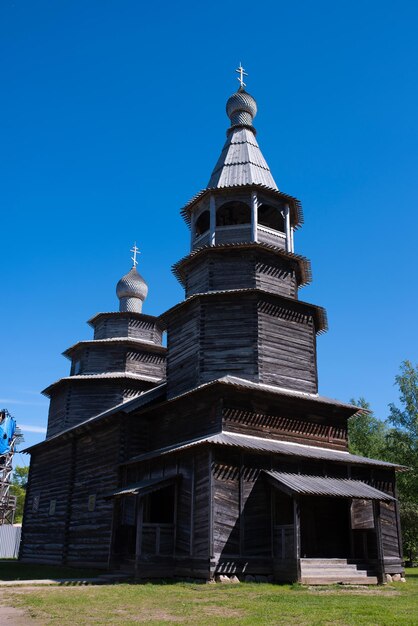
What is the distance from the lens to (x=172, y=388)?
24219 mm

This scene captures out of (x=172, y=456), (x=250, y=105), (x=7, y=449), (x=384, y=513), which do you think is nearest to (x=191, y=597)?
(x=172, y=456)

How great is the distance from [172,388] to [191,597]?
11.3m

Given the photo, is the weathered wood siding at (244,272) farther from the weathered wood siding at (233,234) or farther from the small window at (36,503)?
the small window at (36,503)

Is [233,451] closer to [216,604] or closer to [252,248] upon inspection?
[216,604]

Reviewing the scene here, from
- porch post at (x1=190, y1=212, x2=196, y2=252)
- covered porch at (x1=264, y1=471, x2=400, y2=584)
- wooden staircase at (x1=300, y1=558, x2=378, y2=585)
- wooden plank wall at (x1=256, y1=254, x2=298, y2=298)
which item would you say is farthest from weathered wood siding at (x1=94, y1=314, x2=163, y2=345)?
wooden staircase at (x1=300, y1=558, x2=378, y2=585)

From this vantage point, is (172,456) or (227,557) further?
(172,456)

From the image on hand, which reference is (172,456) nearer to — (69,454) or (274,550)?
(274,550)

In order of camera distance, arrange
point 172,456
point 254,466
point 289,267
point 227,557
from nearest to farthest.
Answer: point 227,557 → point 254,466 → point 172,456 → point 289,267

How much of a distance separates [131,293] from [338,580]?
23.5 metres

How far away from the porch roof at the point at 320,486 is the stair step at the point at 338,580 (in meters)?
2.34

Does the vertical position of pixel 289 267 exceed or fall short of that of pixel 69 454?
it exceeds it

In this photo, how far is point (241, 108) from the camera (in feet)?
98.5

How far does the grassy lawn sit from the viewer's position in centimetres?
1022

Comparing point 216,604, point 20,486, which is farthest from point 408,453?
point 20,486
